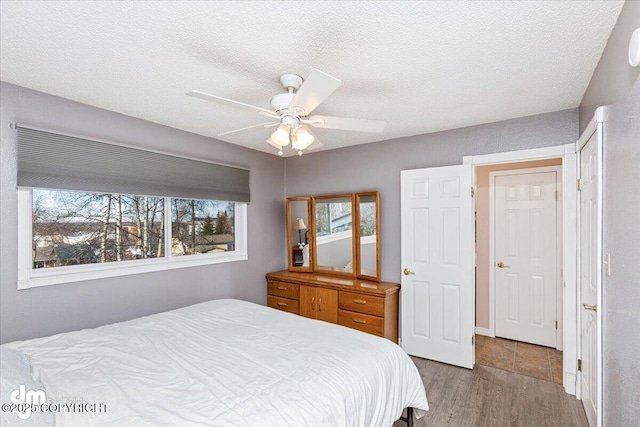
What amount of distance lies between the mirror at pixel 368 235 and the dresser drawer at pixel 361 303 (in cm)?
37

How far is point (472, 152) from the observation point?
3113mm

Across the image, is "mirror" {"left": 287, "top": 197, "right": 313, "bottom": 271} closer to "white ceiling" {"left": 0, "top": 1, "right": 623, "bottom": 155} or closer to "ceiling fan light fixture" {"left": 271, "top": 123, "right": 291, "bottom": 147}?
"white ceiling" {"left": 0, "top": 1, "right": 623, "bottom": 155}

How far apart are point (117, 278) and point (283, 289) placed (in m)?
1.81

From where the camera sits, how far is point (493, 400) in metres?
2.50

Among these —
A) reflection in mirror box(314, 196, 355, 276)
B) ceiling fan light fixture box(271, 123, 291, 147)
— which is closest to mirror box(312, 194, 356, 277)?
reflection in mirror box(314, 196, 355, 276)

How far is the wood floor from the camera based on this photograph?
2256 mm

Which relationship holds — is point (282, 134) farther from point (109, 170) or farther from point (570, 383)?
point (570, 383)

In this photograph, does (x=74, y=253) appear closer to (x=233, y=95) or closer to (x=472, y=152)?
(x=233, y=95)

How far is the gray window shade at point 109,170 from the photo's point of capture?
87.8 inches

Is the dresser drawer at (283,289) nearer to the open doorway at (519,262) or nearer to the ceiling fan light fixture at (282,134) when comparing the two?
the open doorway at (519,262)

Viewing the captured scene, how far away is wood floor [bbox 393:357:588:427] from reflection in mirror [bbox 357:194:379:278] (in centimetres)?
116

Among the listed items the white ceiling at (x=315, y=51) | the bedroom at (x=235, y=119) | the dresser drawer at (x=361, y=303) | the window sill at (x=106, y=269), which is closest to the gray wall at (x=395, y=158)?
the bedroom at (x=235, y=119)

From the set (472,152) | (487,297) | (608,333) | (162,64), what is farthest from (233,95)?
(487,297)

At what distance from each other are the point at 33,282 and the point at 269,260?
2365mm
